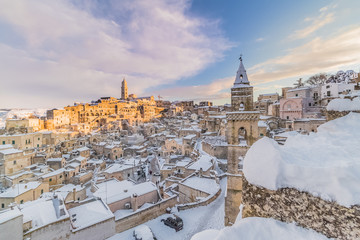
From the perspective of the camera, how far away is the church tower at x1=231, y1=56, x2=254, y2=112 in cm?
1282

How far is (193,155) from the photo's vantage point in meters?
30.9

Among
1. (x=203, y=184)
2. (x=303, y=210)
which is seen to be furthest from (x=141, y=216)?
(x=303, y=210)

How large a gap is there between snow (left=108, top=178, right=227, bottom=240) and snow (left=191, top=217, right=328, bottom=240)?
1134cm

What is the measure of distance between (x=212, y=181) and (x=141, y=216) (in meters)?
9.50

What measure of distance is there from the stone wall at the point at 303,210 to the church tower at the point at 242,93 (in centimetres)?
987

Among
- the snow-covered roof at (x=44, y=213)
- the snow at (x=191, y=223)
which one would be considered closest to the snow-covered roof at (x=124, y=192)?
the snow at (x=191, y=223)

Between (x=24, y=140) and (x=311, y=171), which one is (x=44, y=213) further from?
(x=24, y=140)

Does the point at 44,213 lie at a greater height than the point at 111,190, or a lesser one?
greater

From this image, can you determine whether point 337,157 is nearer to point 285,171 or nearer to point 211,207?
point 285,171

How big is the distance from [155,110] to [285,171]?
98.9 metres

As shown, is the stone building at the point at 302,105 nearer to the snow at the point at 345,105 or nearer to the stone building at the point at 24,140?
the snow at the point at 345,105

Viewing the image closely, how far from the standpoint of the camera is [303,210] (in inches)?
126

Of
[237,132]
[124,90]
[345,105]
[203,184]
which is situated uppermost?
[124,90]

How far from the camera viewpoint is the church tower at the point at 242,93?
505 inches
